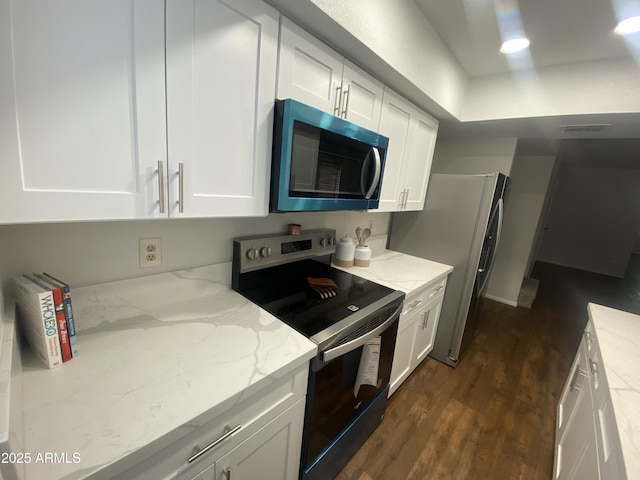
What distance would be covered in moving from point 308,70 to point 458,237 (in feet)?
5.53

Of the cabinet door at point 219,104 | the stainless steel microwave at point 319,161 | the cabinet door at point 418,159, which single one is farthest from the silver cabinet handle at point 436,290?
the cabinet door at point 219,104

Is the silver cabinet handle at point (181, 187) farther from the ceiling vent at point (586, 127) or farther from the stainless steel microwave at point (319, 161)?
the ceiling vent at point (586, 127)

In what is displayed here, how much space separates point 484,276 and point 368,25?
2.08 m

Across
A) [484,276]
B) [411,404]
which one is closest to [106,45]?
[411,404]

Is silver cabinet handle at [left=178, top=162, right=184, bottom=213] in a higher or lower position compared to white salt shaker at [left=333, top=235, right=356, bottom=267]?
higher

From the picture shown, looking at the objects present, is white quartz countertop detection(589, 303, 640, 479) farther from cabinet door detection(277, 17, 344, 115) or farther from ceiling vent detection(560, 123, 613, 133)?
cabinet door detection(277, 17, 344, 115)

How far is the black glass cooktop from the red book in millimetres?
622

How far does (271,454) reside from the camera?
916 mm

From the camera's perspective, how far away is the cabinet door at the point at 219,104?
74 centimetres

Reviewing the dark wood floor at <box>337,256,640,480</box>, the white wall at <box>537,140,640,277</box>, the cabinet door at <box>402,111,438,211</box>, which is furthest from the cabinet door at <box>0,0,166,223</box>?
the white wall at <box>537,140,640,277</box>

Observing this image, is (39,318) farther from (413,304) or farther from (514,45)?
(514,45)

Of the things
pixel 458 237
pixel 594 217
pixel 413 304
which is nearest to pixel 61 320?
pixel 413 304

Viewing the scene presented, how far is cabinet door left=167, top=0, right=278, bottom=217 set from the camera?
74 centimetres

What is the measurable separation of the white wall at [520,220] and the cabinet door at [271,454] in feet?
11.8
